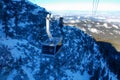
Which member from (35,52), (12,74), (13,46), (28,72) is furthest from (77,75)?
(12,74)

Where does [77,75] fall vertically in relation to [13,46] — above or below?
below

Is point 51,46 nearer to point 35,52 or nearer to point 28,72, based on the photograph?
point 28,72

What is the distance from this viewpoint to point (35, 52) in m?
66.4

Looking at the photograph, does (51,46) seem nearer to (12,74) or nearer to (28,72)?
(12,74)

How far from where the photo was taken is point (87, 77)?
77.6 meters

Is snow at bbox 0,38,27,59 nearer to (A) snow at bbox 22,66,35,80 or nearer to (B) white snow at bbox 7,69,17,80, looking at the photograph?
(A) snow at bbox 22,66,35,80

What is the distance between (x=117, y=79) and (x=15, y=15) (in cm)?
5783

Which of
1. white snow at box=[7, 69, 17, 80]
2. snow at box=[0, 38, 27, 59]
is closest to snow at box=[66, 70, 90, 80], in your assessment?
snow at box=[0, 38, 27, 59]

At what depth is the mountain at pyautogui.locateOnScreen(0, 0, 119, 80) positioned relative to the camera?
5988 centimetres

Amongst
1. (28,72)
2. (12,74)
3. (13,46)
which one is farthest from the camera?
(13,46)

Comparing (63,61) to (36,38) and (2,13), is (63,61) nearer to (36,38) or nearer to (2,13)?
(36,38)

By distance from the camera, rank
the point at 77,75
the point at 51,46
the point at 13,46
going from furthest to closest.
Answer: the point at 77,75
the point at 13,46
the point at 51,46

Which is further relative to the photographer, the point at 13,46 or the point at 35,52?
the point at 35,52

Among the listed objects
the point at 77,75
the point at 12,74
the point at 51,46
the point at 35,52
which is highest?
the point at 51,46
